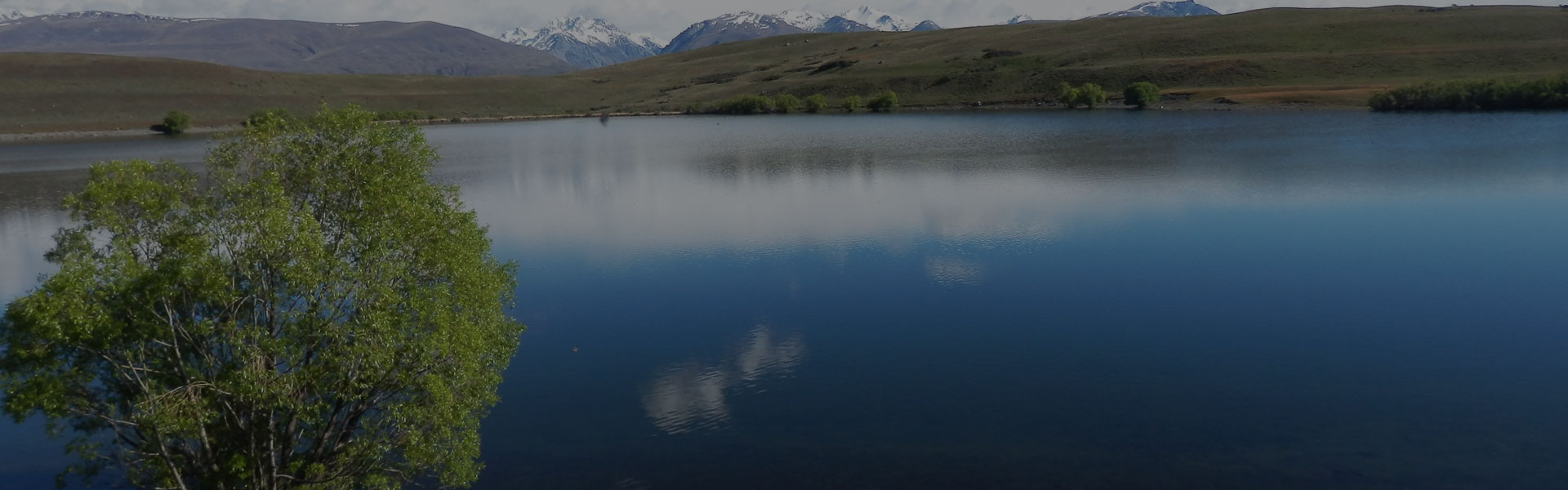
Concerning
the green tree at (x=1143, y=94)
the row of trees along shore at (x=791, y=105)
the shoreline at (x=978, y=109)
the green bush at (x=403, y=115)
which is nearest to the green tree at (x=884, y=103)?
the row of trees along shore at (x=791, y=105)

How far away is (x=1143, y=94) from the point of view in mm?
122688

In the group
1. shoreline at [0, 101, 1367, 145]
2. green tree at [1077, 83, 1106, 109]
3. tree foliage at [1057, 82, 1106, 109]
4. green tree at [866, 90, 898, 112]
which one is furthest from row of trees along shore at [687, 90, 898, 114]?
green tree at [1077, 83, 1106, 109]

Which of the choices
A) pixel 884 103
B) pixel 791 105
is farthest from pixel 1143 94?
pixel 791 105

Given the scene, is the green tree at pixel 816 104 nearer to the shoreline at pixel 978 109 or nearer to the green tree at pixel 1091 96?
the shoreline at pixel 978 109

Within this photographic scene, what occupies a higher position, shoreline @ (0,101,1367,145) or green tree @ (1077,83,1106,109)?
green tree @ (1077,83,1106,109)

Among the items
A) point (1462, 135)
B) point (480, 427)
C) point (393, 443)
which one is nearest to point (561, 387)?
point (480, 427)

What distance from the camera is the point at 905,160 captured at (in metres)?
68.9

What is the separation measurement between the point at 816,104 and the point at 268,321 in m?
135

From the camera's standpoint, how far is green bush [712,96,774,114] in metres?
154

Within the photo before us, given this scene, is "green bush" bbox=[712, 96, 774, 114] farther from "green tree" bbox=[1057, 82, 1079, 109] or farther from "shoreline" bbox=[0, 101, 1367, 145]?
"green tree" bbox=[1057, 82, 1079, 109]

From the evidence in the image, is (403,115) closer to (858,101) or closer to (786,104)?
(786,104)

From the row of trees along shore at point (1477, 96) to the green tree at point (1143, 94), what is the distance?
81.5 ft

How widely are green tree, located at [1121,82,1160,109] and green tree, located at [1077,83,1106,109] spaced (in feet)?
12.1

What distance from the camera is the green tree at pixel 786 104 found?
152m
